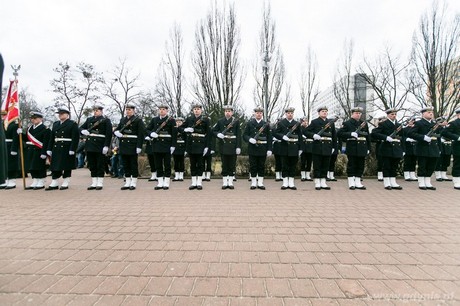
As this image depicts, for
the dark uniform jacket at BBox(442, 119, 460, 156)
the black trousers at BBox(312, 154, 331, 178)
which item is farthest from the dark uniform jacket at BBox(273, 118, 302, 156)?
the dark uniform jacket at BBox(442, 119, 460, 156)

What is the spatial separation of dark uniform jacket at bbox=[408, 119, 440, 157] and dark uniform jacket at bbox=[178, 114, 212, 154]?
5.90 metres

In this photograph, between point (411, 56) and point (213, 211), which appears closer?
point (213, 211)

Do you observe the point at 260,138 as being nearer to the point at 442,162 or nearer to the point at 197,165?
the point at 197,165

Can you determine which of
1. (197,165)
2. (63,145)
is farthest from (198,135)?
(63,145)

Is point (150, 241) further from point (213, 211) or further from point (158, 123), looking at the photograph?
point (158, 123)

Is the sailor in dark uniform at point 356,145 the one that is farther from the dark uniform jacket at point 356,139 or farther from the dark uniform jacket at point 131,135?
the dark uniform jacket at point 131,135

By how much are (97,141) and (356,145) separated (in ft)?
23.8

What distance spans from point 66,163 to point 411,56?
18.8 m

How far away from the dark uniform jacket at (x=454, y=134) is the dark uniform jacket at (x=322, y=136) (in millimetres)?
3070

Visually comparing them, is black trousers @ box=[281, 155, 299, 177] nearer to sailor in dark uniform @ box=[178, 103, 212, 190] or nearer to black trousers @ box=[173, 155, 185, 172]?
sailor in dark uniform @ box=[178, 103, 212, 190]

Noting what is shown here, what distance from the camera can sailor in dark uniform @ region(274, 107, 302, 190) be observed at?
27.5 feet

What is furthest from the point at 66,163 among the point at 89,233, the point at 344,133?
the point at 344,133

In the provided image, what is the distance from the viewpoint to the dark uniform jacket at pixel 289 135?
8492 mm

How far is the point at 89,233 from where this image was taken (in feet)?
13.3
